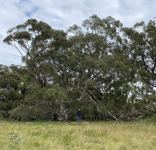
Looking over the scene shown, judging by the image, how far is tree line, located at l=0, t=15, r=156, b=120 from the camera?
35.8 meters

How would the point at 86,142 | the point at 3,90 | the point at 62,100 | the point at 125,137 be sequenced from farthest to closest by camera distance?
the point at 3,90 < the point at 62,100 < the point at 125,137 < the point at 86,142

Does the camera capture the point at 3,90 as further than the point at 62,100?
Yes

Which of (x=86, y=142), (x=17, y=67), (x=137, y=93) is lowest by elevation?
(x=86, y=142)

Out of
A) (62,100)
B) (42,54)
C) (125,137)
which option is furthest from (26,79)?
(125,137)

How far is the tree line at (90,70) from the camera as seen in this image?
35.8m

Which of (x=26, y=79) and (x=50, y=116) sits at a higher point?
(x=26, y=79)

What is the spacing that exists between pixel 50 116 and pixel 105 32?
9.69 m

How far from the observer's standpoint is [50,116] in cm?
3756

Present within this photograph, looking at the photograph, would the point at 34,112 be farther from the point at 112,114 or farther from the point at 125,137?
the point at 125,137

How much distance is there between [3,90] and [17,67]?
547cm

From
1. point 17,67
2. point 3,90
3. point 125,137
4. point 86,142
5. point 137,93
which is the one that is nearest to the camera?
point 86,142

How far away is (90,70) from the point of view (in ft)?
120

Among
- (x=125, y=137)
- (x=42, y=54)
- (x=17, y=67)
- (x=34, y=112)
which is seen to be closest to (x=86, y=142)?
(x=125, y=137)

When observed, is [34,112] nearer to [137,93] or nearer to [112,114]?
[112,114]
